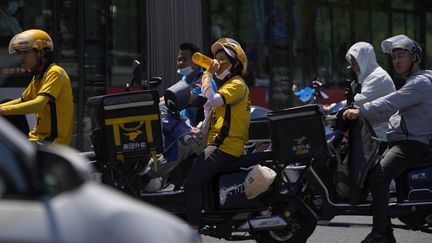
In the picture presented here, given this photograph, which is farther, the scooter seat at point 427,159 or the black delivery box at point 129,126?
the scooter seat at point 427,159

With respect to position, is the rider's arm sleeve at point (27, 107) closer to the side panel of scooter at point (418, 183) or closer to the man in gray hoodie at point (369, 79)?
the man in gray hoodie at point (369, 79)

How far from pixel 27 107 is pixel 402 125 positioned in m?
2.76

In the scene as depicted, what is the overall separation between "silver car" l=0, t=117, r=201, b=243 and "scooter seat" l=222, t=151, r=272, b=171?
401 centimetres

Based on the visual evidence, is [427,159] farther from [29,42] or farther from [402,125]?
[29,42]

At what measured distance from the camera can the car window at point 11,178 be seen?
2.65 m

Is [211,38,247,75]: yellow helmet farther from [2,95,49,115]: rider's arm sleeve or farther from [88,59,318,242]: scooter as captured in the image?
[2,95,49,115]: rider's arm sleeve

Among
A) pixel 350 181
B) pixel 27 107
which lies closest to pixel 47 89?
pixel 27 107

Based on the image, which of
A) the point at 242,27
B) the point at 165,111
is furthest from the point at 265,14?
the point at 165,111

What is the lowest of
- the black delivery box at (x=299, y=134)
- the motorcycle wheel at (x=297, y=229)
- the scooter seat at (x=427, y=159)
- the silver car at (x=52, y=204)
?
the motorcycle wheel at (x=297, y=229)

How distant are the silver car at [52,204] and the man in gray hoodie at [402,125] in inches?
172

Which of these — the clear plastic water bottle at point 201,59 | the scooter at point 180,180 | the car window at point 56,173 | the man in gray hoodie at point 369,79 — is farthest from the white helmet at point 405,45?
the car window at point 56,173

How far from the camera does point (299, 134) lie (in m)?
6.77

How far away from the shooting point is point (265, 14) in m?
14.5

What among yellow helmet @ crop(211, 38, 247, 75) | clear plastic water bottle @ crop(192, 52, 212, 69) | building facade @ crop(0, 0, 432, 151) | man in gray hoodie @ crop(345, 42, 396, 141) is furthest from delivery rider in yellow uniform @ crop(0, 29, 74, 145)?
building facade @ crop(0, 0, 432, 151)
